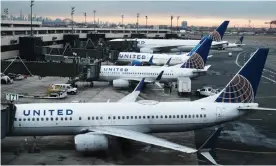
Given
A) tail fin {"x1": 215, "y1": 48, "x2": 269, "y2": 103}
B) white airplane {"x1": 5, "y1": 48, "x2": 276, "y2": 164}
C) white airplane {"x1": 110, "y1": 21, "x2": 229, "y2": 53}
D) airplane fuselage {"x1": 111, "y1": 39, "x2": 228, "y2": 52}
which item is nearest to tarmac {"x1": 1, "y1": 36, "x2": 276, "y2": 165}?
white airplane {"x1": 5, "y1": 48, "x2": 276, "y2": 164}

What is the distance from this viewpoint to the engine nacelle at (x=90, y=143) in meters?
26.0

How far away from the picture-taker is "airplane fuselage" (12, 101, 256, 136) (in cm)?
2770

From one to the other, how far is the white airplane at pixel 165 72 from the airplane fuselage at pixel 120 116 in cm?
2830

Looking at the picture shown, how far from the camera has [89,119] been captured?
1101 inches

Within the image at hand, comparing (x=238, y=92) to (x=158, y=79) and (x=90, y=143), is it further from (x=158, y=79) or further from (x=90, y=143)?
(x=158, y=79)

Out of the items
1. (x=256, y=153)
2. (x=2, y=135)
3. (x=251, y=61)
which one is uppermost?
(x=251, y=61)

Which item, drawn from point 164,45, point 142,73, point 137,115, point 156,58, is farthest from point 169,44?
point 137,115

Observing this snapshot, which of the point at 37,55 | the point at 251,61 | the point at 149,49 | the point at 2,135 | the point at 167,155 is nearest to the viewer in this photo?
the point at 2,135

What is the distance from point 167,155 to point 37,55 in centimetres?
5584

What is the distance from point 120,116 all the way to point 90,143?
11.5ft

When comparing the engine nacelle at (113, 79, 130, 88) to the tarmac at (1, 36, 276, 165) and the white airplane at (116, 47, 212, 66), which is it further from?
the tarmac at (1, 36, 276, 165)

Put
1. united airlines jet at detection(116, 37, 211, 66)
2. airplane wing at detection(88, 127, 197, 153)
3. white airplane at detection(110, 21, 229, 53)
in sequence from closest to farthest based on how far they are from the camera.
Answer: airplane wing at detection(88, 127, 197, 153) < united airlines jet at detection(116, 37, 211, 66) < white airplane at detection(110, 21, 229, 53)

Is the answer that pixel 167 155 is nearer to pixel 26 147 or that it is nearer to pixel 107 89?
pixel 26 147

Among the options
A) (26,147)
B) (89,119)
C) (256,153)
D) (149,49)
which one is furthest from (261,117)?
(149,49)
